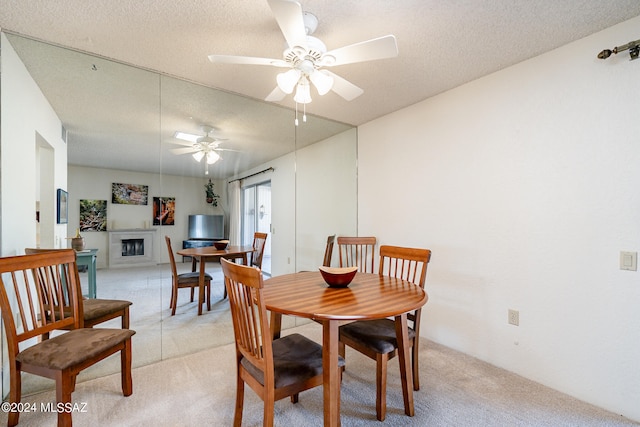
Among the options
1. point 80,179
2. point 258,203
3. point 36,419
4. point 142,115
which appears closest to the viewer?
point 36,419

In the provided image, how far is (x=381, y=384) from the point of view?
1698 millimetres

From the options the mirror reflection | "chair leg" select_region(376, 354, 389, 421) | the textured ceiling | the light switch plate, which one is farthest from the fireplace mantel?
the light switch plate

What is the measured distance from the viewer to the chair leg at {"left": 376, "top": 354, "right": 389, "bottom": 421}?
1.69 m

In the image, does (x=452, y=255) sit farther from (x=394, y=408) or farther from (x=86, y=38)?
(x=86, y=38)

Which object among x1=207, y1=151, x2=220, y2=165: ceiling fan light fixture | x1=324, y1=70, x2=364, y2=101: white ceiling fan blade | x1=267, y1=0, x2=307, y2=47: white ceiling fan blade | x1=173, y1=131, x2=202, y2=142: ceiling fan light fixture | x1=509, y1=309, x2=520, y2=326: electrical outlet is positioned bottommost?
x1=509, y1=309, x2=520, y2=326: electrical outlet

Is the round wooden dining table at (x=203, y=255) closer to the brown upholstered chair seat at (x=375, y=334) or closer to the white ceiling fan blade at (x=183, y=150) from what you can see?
the white ceiling fan blade at (x=183, y=150)

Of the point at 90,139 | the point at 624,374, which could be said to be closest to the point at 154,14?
the point at 90,139

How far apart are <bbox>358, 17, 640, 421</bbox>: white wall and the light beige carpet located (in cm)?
27

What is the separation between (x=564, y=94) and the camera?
2.09 m

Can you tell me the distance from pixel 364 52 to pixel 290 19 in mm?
453

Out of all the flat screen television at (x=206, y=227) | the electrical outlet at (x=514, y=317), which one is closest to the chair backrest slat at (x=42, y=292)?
the flat screen television at (x=206, y=227)

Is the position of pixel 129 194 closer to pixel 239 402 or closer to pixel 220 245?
pixel 220 245

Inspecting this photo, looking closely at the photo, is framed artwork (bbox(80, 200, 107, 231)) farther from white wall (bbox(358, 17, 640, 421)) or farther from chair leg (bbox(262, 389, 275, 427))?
white wall (bbox(358, 17, 640, 421))

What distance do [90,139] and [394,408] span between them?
313cm
